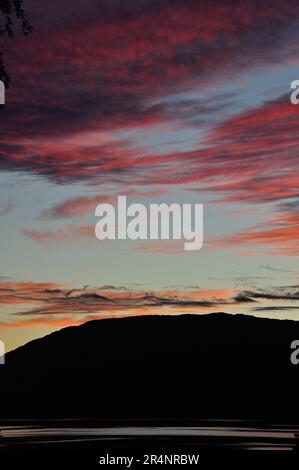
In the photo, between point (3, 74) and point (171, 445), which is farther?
point (171, 445)
